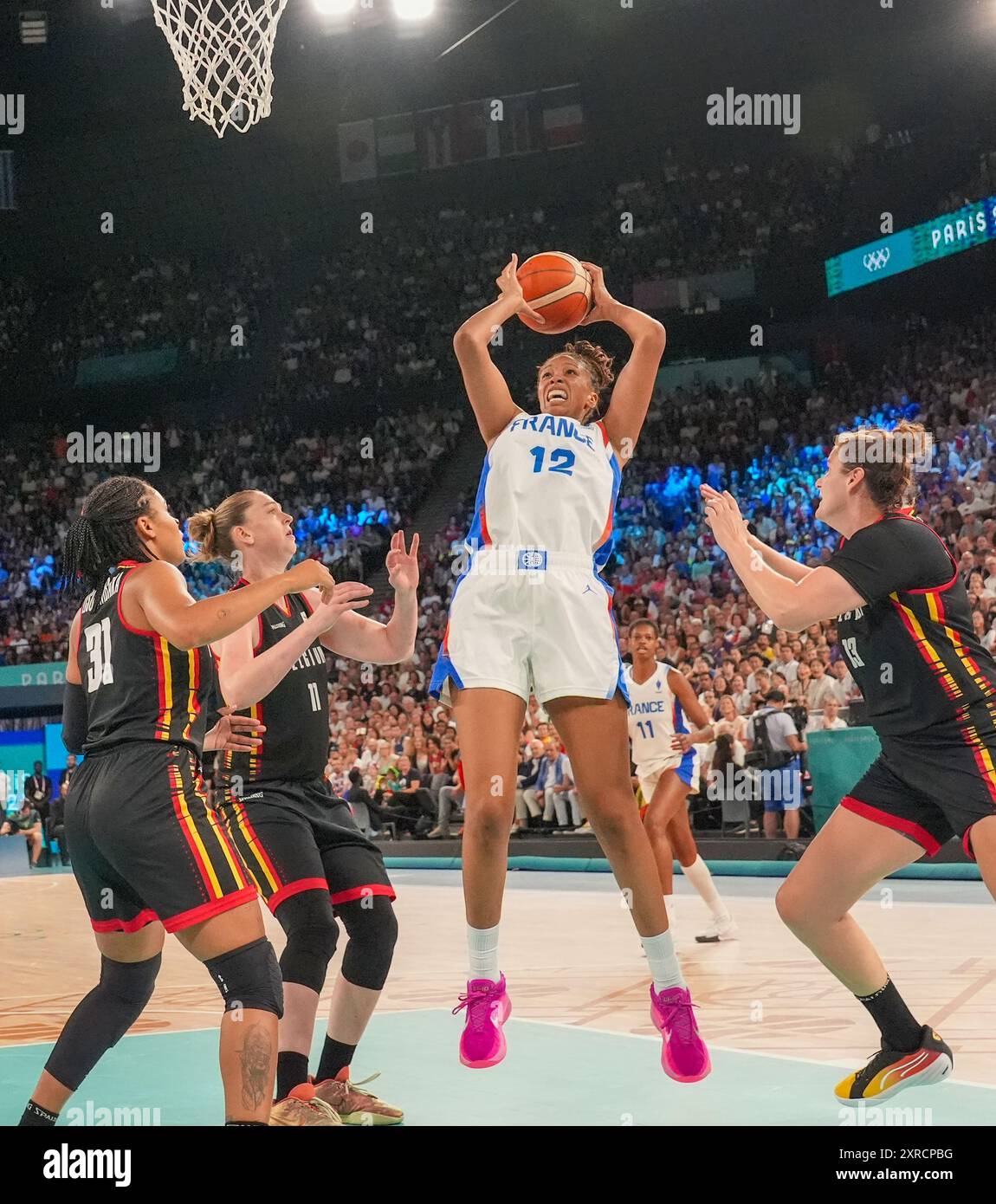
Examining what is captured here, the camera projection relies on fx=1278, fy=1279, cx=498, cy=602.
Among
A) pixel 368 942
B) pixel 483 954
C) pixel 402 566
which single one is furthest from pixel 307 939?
pixel 402 566

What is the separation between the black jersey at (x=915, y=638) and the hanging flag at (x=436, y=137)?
24.2m

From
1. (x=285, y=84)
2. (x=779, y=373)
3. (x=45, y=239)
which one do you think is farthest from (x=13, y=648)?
(x=779, y=373)

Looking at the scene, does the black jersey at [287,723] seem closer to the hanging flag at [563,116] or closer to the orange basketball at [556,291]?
the orange basketball at [556,291]

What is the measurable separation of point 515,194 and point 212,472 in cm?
856

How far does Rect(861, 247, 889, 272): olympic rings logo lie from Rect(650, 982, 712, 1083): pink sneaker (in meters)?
19.0

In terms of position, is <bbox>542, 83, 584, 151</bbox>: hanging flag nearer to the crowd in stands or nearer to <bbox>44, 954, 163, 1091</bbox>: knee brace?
the crowd in stands

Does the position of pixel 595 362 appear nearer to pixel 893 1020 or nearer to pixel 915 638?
pixel 915 638

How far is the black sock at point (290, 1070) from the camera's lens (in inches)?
155

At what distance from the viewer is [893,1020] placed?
13.3 ft

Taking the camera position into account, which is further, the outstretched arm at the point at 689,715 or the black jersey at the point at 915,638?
the outstretched arm at the point at 689,715

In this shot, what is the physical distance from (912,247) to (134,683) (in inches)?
759

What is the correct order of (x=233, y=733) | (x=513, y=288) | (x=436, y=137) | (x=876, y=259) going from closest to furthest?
(x=233, y=733) → (x=513, y=288) → (x=876, y=259) → (x=436, y=137)

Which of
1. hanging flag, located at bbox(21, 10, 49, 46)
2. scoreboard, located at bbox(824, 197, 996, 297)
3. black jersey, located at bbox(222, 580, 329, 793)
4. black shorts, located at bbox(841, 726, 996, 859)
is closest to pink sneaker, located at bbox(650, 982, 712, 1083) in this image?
black shorts, located at bbox(841, 726, 996, 859)

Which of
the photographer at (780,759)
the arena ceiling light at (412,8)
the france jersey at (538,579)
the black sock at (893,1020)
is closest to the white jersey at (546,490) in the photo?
the france jersey at (538,579)
